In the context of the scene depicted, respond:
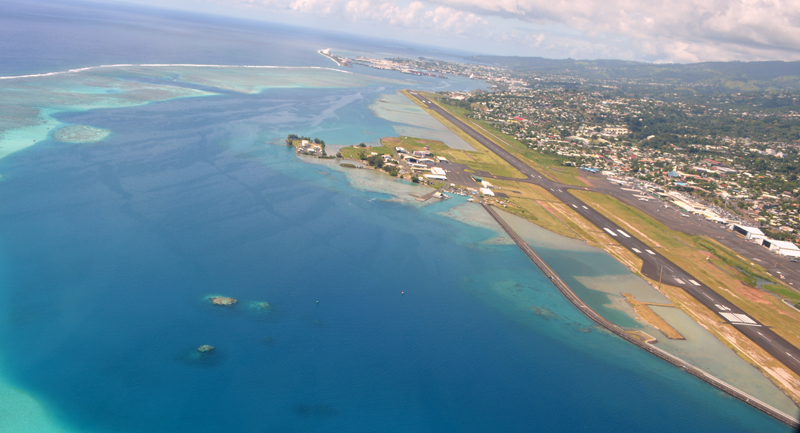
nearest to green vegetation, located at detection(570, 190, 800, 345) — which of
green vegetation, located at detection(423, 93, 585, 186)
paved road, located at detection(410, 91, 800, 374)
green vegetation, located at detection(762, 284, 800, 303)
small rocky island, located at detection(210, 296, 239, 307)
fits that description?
green vegetation, located at detection(762, 284, 800, 303)

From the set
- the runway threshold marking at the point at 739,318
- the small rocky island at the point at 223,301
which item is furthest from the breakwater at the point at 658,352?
the small rocky island at the point at 223,301

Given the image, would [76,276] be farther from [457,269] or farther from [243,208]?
[457,269]

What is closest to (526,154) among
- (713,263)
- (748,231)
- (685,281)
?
(748,231)

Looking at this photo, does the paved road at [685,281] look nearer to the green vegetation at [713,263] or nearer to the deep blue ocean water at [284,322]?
the green vegetation at [713,263]

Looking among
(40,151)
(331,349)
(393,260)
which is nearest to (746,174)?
(393,260)

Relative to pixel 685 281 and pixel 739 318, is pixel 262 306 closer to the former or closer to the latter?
Result: pixel 739 318
